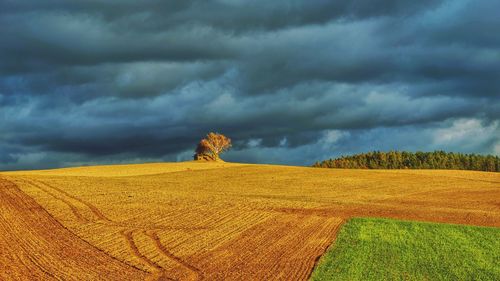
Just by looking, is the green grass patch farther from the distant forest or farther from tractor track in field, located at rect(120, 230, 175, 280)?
the distant forest

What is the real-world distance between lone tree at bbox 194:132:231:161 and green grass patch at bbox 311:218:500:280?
191ft

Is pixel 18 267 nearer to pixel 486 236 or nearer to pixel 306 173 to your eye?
pixel 486 236

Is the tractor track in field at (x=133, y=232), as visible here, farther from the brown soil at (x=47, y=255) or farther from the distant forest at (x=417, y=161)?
the distant forest at (x=417, y=161)

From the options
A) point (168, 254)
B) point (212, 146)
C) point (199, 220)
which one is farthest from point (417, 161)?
point (168, 254)

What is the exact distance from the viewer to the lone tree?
291ft

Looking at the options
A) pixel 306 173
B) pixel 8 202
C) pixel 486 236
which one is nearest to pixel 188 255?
pixel 486 236

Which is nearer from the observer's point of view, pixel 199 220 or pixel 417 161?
pixel 199 220

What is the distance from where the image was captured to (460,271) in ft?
67.4

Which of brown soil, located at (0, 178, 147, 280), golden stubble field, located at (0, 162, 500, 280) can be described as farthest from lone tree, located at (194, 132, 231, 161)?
brown soil, located at (0, 178, 147, 280)

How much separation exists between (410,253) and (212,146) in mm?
67174

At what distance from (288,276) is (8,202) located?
2472 cm

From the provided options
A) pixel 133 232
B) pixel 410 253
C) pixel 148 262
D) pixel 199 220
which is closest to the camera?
pixel 148 262

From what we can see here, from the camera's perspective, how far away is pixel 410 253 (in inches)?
925

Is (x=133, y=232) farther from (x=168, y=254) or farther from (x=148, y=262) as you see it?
(x=148, y=262)
